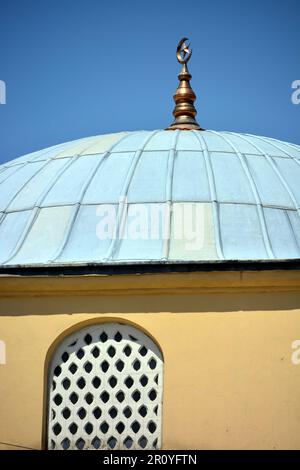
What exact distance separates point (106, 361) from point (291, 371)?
7.32 feet

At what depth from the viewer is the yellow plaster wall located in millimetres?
9305

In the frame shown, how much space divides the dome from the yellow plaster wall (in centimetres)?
56

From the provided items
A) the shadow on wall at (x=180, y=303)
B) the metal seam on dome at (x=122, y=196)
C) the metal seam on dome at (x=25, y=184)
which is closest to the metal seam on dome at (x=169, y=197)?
the metal seam on dome at (x=122, y=196)

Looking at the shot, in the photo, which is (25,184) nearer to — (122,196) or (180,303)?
(122,196)

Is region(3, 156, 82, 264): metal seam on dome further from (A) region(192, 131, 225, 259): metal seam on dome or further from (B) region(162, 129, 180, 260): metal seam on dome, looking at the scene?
(A) region(192, 131, 225, 259): metal seam on dome

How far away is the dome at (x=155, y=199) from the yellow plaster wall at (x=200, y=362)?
56cm

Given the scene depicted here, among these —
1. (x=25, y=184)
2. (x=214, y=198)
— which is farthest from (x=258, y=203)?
(x=25, y=184)

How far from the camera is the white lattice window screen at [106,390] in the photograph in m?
9.59

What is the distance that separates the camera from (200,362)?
31.0ft

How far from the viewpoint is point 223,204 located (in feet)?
34.7

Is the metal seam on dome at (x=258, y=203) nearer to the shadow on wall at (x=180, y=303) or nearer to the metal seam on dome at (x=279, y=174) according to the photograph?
the metal seam on dome at (x=279, y=174)

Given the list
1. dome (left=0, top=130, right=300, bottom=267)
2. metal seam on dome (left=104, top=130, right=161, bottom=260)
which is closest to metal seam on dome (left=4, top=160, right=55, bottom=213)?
dome (left=0, top=130, right=300, bottom=267)
